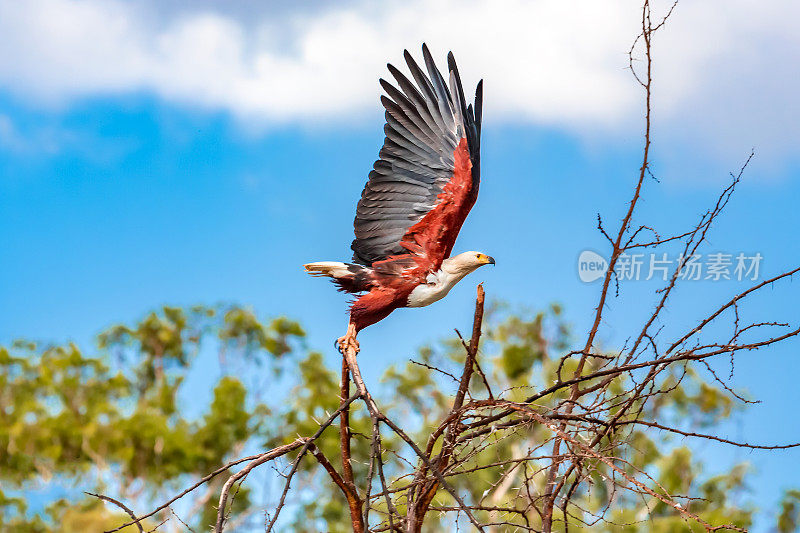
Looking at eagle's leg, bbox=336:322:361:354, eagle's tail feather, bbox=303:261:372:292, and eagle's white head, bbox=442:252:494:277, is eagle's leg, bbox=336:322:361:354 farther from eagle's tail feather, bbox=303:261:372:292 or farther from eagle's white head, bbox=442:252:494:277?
eagle's white head, bbox=442:252:494:277

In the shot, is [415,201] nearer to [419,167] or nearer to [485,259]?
[419,167]

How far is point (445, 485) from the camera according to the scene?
6.86ft

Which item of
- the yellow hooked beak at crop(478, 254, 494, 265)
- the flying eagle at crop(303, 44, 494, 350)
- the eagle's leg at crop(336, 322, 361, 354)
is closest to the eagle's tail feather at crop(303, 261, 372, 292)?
the flying eagle at crop(303, 44, 494, 350)

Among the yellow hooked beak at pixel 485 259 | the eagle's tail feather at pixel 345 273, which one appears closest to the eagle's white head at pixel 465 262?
the yellow hooked beak at pixel 485 259

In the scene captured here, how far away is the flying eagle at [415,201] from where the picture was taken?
316 centimetres

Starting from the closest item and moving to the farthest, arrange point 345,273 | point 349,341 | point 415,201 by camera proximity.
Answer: point 349,341 → point 345,273 → point 415,201

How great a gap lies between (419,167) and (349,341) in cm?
88

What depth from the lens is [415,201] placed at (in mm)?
3398

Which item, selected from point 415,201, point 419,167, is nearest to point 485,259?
point 415,201

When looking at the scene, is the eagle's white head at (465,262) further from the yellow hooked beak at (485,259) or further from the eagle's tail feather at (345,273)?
the eagle's tail feather at (345,273)

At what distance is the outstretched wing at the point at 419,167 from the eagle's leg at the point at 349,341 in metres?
0.40

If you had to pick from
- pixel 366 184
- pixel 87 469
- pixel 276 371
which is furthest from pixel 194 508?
pixel 366 184

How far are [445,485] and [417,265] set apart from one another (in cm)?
124

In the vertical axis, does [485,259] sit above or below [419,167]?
below
